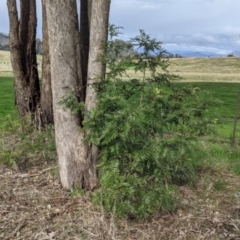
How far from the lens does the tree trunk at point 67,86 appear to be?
5.38 metres

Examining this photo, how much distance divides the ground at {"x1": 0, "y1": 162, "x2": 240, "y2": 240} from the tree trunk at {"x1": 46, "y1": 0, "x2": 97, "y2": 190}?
26 cm

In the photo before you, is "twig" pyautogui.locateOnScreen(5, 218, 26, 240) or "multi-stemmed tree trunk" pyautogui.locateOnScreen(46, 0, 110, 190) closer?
"twig" pyautogui.locateOnScreen(5, 218, 26, 240)

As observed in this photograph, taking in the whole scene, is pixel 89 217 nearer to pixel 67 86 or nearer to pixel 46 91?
pixel 67 86

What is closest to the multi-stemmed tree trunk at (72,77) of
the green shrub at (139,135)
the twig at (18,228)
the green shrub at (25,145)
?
the green shrub at (139,135)

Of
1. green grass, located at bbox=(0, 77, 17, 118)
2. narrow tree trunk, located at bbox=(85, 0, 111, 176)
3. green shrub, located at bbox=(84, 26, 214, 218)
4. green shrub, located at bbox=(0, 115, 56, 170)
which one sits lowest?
green grass, located at bbox=(0, 77, 17, 118)

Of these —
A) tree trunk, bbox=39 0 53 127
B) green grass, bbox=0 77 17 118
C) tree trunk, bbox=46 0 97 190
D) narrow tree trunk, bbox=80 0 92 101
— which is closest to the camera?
tree trunk, bbox=46 0 97 190

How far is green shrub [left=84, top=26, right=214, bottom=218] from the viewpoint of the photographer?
4.83 m

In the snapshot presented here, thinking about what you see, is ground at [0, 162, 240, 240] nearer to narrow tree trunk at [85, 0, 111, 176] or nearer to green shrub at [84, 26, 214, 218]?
green shrub at [84, 26, 214, 218]

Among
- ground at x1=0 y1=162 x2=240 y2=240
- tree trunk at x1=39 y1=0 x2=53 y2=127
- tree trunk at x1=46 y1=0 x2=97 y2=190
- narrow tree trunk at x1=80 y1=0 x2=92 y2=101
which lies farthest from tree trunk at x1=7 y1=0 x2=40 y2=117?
tree trunk at x1=46 y1=0 x2=97 y2=190

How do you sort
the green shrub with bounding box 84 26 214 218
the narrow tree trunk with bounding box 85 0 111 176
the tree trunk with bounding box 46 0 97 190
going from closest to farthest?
the green shrub with bounding box 84 26 214 218, the narrow tree trunk with bounding box 85 0 111 176, the tree trunk with bounding box 46 0 97 190

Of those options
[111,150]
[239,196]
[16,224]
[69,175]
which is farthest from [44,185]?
[239,196]

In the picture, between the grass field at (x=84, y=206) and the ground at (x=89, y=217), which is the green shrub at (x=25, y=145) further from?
the ground at (x=89, y=217)

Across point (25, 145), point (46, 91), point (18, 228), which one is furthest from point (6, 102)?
point (18, 228)

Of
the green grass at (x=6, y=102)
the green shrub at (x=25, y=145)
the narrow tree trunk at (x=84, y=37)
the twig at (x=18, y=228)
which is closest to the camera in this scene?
the twig at (x=18, y=228)
